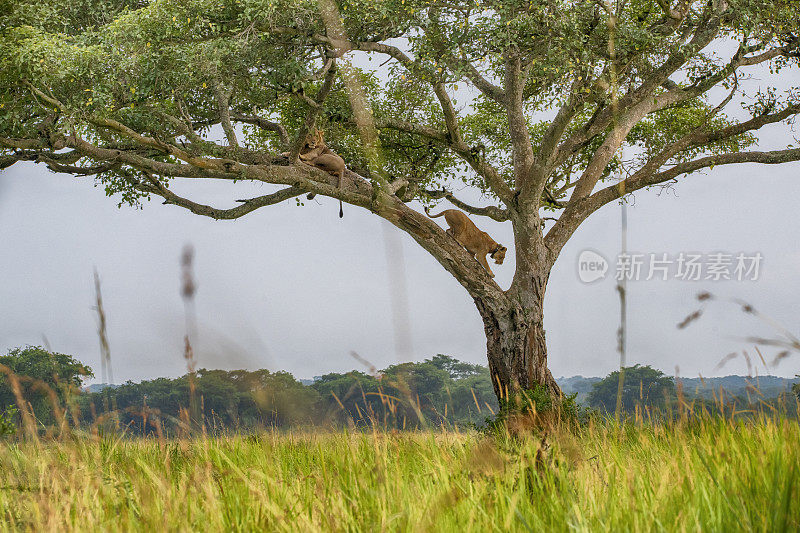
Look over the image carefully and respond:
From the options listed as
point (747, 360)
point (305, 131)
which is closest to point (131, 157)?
point (305, 131)

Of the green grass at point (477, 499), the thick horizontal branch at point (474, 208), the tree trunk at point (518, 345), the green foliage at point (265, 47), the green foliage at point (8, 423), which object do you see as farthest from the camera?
the thick horizontal branch at point (474, 208)

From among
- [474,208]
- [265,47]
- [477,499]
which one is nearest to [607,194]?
[474,208]

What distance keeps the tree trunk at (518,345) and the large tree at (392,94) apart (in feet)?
0.10

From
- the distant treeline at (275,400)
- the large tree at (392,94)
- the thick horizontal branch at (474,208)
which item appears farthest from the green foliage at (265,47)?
the distant treeline at (275,400)

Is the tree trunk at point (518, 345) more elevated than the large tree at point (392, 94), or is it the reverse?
the large tree at point (392, 94)

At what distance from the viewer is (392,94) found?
11828 millimetres

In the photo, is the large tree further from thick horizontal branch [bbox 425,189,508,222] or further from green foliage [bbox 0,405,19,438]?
green foliage [bbox 0,405,19,438]

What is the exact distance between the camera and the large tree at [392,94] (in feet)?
28.3

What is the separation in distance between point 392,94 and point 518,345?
5.13 metres

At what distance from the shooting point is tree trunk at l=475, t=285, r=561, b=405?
10203 millimetres

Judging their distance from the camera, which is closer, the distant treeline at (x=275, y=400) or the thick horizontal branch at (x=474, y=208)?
the distant treeline at (x=275, y=400)

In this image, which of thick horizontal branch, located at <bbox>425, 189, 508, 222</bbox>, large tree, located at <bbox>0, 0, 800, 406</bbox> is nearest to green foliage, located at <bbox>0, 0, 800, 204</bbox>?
large tree, located at <bbox>0, 0, 800, 406</bbox>

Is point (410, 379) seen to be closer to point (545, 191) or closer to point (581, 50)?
point (581, 50)

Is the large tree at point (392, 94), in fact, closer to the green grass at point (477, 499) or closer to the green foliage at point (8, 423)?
the green foliage at point (8, 423)
